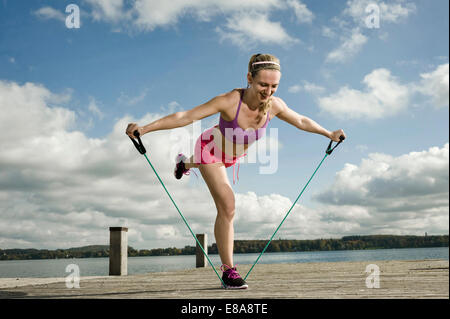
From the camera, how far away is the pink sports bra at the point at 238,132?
13.3ft

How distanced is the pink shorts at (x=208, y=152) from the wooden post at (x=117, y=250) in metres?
4.71

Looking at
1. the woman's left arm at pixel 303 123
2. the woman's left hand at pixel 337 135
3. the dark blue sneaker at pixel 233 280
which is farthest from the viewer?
the woman's left hand at pixel 337 135

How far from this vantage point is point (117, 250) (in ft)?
27.7

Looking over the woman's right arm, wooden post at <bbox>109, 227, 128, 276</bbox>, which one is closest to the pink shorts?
the woman's right arm

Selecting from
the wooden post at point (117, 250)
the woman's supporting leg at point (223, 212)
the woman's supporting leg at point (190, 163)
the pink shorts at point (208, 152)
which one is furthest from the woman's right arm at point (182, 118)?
the wooden post at point (117, 250)

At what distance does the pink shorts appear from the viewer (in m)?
4.23

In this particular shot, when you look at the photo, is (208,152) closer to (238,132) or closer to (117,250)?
(238,132)

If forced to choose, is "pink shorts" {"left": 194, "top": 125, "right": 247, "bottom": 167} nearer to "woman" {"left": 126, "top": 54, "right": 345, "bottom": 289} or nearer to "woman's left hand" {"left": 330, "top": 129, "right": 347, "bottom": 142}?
"woman" {"left": 126, "top": 54, "right": 345, "bottom": 289}

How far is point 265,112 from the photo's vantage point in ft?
13.4

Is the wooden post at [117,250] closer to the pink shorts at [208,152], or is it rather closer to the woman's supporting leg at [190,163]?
the woman's supporting leg at [190,163]
